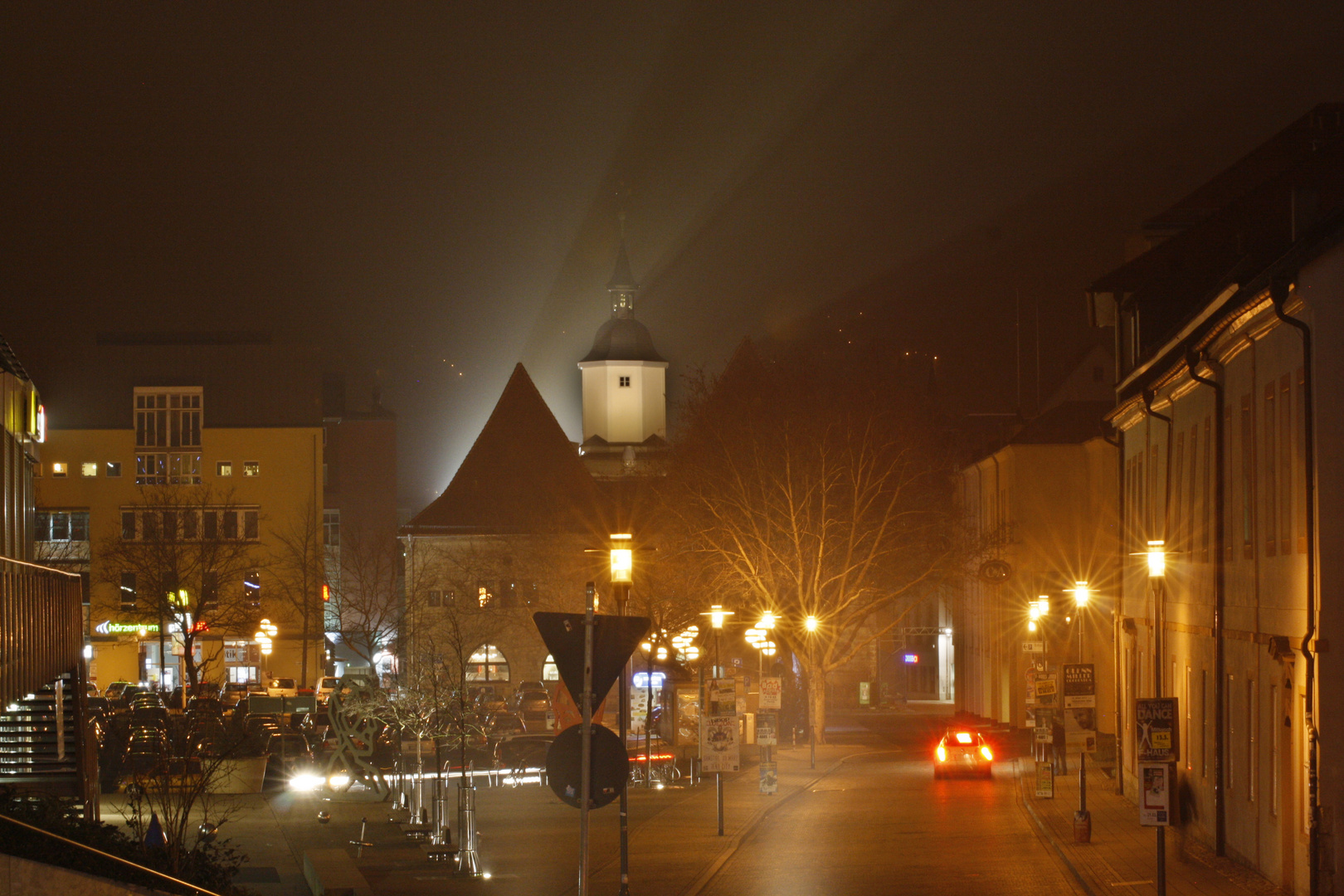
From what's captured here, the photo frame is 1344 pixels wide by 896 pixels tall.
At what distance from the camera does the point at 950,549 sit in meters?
55.6

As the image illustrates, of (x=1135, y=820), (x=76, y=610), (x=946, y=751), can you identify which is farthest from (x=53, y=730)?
(x=946, y=751)

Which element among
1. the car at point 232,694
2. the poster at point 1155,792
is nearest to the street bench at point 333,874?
the poster at point 1155,792

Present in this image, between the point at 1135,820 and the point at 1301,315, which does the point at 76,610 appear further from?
the point at 1135,820

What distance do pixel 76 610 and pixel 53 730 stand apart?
155cm

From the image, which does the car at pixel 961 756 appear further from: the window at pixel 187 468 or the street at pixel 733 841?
the window at pixel 187 468

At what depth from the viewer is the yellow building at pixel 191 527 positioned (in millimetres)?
72938

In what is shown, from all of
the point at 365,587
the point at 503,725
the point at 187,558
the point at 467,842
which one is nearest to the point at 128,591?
the point at 187,558

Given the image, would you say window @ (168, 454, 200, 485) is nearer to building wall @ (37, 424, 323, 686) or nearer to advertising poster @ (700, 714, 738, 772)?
building wall @ (37, 424, 323, 686)

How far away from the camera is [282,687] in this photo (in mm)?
71750

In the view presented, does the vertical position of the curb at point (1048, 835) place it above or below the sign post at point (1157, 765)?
below

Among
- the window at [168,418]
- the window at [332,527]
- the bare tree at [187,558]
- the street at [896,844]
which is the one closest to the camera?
the street at [896,844]

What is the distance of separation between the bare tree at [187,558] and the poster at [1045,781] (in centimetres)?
4182

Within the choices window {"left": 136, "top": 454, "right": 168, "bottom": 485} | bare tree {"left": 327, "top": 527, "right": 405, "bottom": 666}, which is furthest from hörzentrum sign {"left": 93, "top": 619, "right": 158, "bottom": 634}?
bare tree {"left": 327, "top": 527, "right": 405, "bottom": 666}

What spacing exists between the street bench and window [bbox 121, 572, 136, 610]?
52787 millimetres
